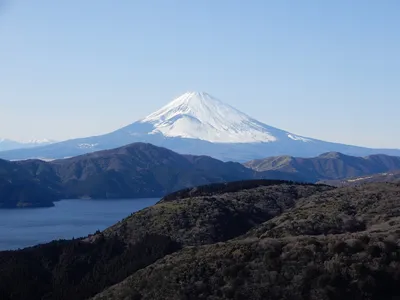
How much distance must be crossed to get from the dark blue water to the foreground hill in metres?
33.3

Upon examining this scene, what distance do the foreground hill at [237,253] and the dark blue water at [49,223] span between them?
109ft

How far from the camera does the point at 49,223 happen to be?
14950 cm

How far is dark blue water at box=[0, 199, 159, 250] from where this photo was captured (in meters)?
118

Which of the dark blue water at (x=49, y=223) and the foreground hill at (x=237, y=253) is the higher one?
the foreground hill at (x=237, y=253)

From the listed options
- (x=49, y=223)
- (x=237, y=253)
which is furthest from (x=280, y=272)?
(x=49, y=223)

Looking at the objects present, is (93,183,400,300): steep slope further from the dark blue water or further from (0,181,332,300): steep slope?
the dark blue water

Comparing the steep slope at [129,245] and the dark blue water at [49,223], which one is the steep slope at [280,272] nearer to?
the steep slope at [129,245]

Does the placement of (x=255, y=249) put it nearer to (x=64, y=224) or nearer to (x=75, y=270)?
(x=75, y=270)

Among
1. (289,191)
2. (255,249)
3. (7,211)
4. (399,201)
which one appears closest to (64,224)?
(7,211)

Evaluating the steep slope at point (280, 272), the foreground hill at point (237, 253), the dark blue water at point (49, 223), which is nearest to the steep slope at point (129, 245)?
the foreground hill at point (237, 253)

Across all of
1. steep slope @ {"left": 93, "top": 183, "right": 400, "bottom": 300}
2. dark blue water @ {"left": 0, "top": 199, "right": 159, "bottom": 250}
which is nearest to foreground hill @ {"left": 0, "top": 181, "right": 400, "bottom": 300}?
steep slope @ {"left": 93, "top": 183, "right": 400, "bottom": 300}

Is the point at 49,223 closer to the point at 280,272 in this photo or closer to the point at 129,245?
the point at 129,245

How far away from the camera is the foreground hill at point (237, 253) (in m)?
31.7

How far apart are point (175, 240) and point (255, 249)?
30.4 meters
